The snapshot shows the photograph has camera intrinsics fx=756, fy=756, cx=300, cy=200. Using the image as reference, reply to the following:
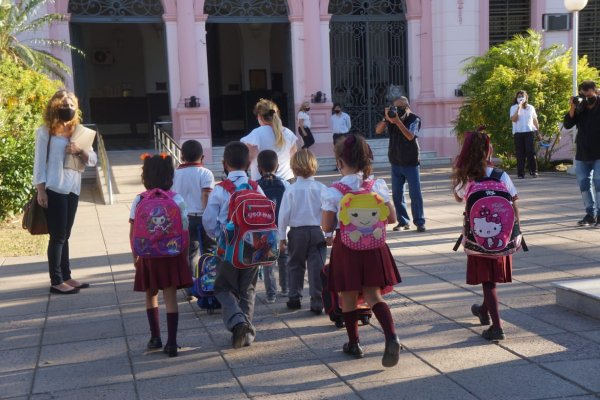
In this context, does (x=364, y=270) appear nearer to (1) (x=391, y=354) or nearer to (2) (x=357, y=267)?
(2) (x=357, y=267)

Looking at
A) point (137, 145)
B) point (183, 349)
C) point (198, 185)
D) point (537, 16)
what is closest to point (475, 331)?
point (183, 349)

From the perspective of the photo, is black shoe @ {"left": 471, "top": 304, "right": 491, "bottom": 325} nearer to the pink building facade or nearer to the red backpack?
the red backpack

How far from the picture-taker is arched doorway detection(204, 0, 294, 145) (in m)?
23.7

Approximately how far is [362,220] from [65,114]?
126 inches

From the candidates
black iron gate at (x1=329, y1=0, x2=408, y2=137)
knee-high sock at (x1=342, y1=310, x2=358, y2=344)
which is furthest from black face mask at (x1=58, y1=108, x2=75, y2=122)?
black iron gate at (x1=329, y1=0, x2=408, y2=137)

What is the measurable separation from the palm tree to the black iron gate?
21.3 ft

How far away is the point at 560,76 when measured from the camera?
16.1 m

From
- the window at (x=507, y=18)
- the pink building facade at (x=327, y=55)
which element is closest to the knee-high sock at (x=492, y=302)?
the pink building facade at (x=327, y=55)

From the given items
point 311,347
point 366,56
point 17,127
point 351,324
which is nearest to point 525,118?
point 366,56

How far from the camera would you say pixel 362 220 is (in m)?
4.72

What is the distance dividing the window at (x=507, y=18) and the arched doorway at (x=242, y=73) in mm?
5819

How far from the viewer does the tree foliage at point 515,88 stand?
15930mm

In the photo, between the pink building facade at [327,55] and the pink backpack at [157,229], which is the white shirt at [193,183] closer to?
the pink backpack at [157,229]

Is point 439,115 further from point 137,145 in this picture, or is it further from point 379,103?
point 137,145
